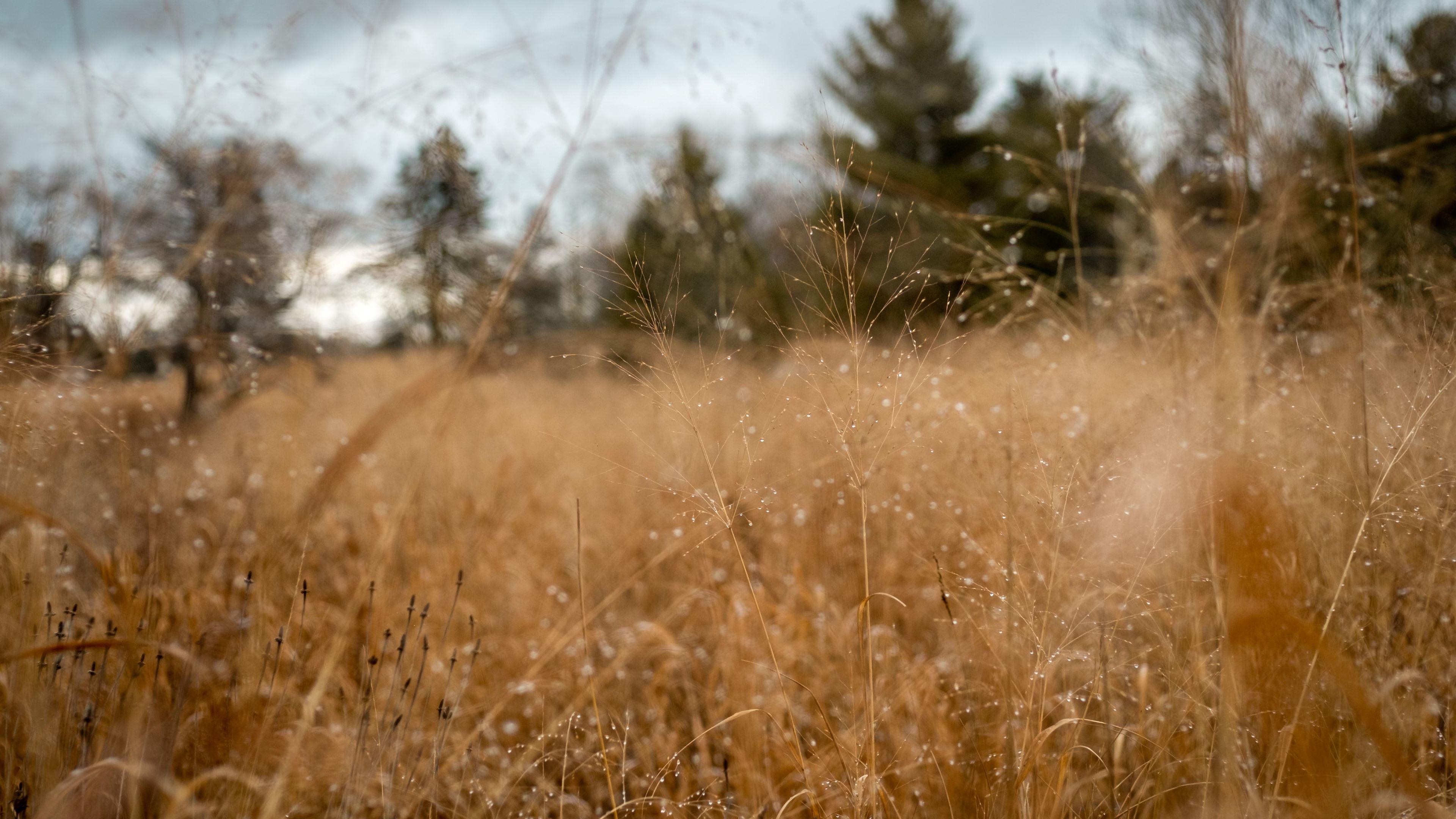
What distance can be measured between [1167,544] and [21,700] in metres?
1.94

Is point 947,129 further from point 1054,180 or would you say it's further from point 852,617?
point 852,617

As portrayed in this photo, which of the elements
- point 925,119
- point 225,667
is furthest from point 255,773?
point 925,119

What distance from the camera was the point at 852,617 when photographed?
1610mm

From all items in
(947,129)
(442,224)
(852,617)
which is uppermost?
(947,129)

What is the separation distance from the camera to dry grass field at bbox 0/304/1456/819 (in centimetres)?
99

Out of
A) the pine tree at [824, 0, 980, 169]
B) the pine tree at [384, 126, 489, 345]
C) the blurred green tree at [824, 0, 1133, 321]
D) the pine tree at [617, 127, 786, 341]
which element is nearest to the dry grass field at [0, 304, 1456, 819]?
the pine tree at [617, 127, 786, 341]

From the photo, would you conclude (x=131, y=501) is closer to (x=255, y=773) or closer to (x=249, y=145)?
(x=249, y=145)

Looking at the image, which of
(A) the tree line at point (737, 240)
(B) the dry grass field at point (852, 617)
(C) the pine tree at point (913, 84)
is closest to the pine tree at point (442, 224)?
(A) the tree line at point (737, 240)

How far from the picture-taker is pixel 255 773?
1.16 meters

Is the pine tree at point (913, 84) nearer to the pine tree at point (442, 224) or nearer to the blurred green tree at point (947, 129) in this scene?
the blurred green tree at point (947, 129)

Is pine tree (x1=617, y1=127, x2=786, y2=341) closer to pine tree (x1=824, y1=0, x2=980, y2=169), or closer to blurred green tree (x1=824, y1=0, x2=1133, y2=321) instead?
blurred green tree (x1=824, y1=0, x2=1133, y2=321)

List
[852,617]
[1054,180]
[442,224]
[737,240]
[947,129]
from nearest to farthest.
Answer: [852,617]
[1054,180]
[442,224]
[737,240]
[947,129]

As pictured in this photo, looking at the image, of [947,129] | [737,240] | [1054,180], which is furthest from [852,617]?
[947,129]

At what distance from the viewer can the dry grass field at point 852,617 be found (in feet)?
3.24
